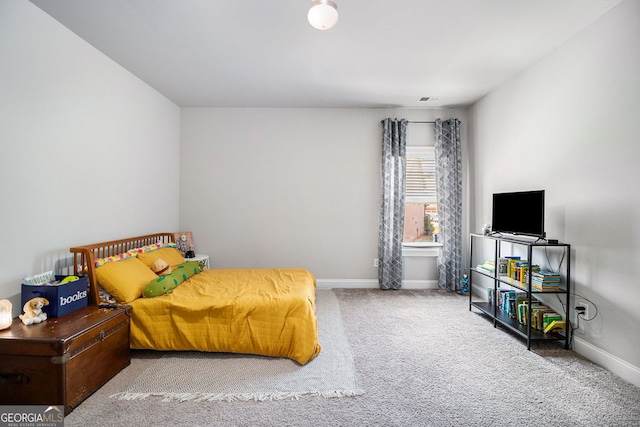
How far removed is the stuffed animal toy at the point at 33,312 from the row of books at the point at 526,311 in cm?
396

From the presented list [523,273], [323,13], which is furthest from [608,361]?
[323,13]

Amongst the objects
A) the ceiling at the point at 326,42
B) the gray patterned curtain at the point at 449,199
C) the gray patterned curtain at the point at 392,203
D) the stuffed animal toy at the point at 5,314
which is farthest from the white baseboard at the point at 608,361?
the stuffed animal toy at the point at 5,314

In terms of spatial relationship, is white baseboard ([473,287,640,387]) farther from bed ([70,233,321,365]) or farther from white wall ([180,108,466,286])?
white wall ([180,108,466,286])

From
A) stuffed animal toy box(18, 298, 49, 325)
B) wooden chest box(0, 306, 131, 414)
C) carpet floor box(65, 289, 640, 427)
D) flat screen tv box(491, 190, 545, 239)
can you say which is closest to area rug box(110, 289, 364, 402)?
carpet floor box(65, 289, 640, 427)

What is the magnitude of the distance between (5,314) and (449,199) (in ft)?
16.2

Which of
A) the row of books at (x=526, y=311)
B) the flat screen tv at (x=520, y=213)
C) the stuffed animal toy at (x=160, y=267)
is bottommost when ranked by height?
the row of books at (x=526, y=311)

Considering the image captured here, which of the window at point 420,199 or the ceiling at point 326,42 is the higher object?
the ceiling at point 326,42

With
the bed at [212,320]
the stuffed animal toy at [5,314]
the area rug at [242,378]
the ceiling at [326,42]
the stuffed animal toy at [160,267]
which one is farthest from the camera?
the stuffed animal toy at [160,267]

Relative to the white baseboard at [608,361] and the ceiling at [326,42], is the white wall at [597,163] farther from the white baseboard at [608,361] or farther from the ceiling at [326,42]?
the ceiling at [326,42]

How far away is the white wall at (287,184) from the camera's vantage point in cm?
467

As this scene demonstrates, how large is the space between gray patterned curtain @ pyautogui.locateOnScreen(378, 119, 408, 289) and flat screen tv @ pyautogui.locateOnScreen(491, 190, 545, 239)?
1405mm

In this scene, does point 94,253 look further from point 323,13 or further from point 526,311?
point 526,311

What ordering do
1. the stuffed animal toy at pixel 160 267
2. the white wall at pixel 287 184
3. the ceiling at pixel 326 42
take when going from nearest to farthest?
the ceiling at pixel 326 42
the stuffed animal toy at pixel 160 267
the white wall at pixel 287 184

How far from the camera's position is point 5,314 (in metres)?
1.95
